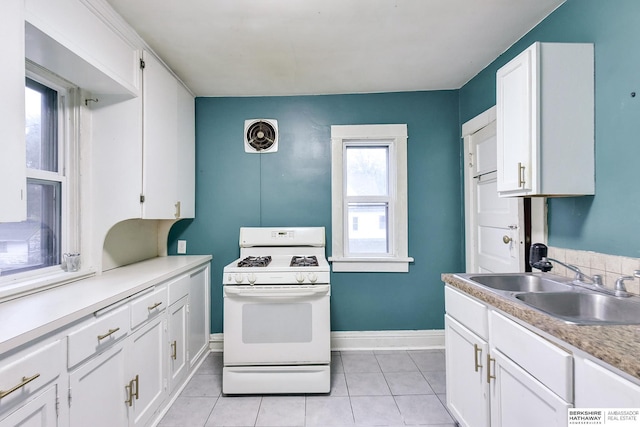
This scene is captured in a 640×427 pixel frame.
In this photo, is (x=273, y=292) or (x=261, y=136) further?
(x=261, y=136)

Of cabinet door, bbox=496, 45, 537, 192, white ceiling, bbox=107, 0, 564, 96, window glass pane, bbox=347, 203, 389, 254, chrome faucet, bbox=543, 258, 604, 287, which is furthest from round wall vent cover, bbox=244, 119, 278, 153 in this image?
chrome faucet, bbox=543, 258, 604, 287

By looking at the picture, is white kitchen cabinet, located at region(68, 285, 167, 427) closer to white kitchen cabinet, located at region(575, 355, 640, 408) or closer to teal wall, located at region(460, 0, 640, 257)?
white kitchen cabinet, located at region(575, 355, 640, 408)

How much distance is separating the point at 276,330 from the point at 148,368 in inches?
29.9

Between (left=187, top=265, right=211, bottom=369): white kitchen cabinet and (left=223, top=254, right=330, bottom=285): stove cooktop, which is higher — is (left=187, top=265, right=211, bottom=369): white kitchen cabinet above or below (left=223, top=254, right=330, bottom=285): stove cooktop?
below

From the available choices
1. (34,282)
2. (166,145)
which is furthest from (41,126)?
(34,282)

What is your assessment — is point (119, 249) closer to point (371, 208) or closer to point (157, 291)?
point (157, 291)

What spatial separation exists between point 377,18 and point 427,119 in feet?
4.11

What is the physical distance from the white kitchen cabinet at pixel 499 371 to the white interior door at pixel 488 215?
0.72m

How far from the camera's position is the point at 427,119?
2.75m

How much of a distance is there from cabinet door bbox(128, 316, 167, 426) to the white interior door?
2342mm

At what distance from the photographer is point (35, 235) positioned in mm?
1603

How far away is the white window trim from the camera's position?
8.94 ft

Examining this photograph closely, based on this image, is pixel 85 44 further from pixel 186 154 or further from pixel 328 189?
pixel 328 189

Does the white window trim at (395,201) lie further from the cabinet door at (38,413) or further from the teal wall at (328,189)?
the cabinet door at (38,413)
